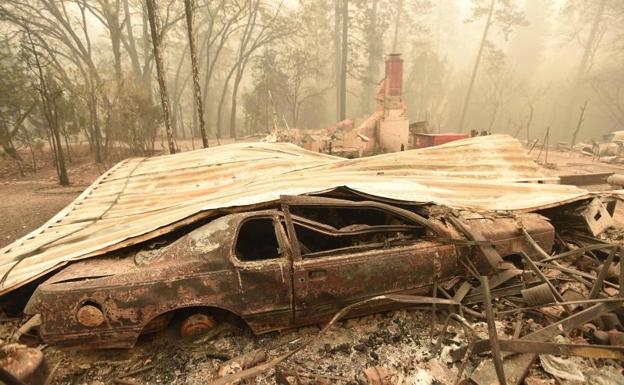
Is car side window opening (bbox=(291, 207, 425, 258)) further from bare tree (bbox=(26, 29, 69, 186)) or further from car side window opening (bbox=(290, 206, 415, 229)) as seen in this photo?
bare tree (bbox=(26, 29, 69, 186))

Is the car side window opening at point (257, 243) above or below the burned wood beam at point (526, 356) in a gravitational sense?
above

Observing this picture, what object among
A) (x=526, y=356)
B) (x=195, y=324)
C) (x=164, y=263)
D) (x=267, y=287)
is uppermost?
(x=164, y=263)

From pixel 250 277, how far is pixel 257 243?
45.1 inches

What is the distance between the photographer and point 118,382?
2.59 meters

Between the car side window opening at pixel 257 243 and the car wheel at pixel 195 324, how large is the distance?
0.88 meters

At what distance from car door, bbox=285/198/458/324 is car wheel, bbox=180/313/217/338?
88cm

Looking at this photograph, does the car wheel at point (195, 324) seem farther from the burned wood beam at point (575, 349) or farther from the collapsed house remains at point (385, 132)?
the collapsed house remains at point (385, 132)

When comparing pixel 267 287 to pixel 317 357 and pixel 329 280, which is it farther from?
pixel 317 357

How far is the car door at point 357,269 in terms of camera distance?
280 centimetres

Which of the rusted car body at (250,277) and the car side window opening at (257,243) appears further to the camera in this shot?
the car side window opening at (257,243)

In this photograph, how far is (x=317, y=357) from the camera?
2.88m

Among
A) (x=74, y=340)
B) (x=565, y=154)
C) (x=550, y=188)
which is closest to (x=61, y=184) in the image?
(x=74, y=340)

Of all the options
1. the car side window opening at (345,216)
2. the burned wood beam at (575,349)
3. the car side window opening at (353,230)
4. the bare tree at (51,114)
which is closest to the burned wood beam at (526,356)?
the burned wood beam at (575,349)

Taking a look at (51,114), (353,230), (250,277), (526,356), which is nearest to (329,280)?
(353,230)
